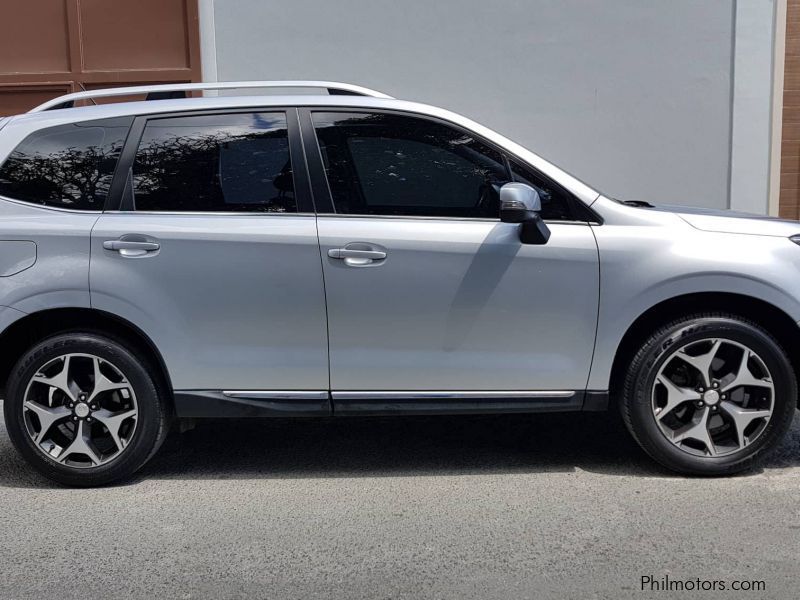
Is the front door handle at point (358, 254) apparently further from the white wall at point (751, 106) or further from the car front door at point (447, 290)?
the white wall at point (751, 106)

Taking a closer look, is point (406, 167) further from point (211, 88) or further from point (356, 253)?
point (211, 88)

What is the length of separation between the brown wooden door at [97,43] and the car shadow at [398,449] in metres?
5.83

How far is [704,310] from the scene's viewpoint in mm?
4453

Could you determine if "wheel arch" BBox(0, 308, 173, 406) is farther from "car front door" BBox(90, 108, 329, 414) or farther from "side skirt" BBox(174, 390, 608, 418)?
"side skirt" BBox(174, 390, 608, 418)

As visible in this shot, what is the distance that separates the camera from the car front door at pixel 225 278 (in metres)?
4.35

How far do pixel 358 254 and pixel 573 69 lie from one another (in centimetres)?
634

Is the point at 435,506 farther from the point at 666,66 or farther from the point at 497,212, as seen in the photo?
the point at 666,66

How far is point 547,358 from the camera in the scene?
4.41 m

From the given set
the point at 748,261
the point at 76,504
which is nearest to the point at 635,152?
the point at 748,261

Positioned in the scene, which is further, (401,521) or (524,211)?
(524,211)

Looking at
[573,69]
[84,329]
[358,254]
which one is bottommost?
[84,329]

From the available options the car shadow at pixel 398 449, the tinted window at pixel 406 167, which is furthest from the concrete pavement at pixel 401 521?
the tinted window at pixel 406 167

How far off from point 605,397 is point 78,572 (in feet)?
8.10

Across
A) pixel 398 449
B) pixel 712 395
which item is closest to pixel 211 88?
pixel 398 449
